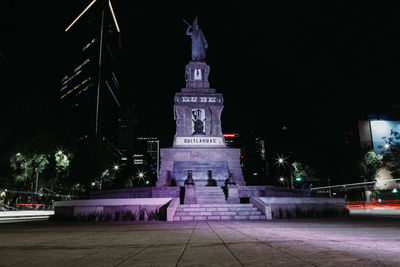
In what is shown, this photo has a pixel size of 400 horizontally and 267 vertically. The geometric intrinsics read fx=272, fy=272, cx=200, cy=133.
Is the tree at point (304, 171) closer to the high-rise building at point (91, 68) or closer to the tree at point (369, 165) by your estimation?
the tree at point (369, 165)

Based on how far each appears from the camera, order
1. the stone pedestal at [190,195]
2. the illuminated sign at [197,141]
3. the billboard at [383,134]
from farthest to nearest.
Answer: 1. the billboard at [383,134]
2. the illuminated sign at [197,141]
3. the stone pedestal at [190,195]

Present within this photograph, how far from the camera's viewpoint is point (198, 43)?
1182 inches

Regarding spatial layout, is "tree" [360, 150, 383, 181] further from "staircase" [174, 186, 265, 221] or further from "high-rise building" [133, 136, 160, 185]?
"high-rise building" [133, 136, 160, 185]

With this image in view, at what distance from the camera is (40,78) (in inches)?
1206

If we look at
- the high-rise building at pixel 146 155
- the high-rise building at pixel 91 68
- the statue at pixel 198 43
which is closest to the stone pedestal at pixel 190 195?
the statue at pixel 198 43

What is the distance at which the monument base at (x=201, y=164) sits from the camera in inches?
904

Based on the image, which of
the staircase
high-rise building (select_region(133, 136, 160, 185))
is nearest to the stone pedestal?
the staircase

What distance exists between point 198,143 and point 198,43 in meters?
11.7

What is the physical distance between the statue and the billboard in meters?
42.8

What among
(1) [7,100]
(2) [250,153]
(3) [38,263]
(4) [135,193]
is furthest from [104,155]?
(2) [250,153]

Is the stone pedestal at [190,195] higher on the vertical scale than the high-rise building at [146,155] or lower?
lower

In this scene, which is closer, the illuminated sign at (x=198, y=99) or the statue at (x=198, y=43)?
the illuminated sign at (x=198, y=99)

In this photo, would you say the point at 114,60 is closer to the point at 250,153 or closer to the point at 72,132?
the point at 250,153

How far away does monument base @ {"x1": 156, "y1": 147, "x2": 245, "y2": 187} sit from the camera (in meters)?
23.0
